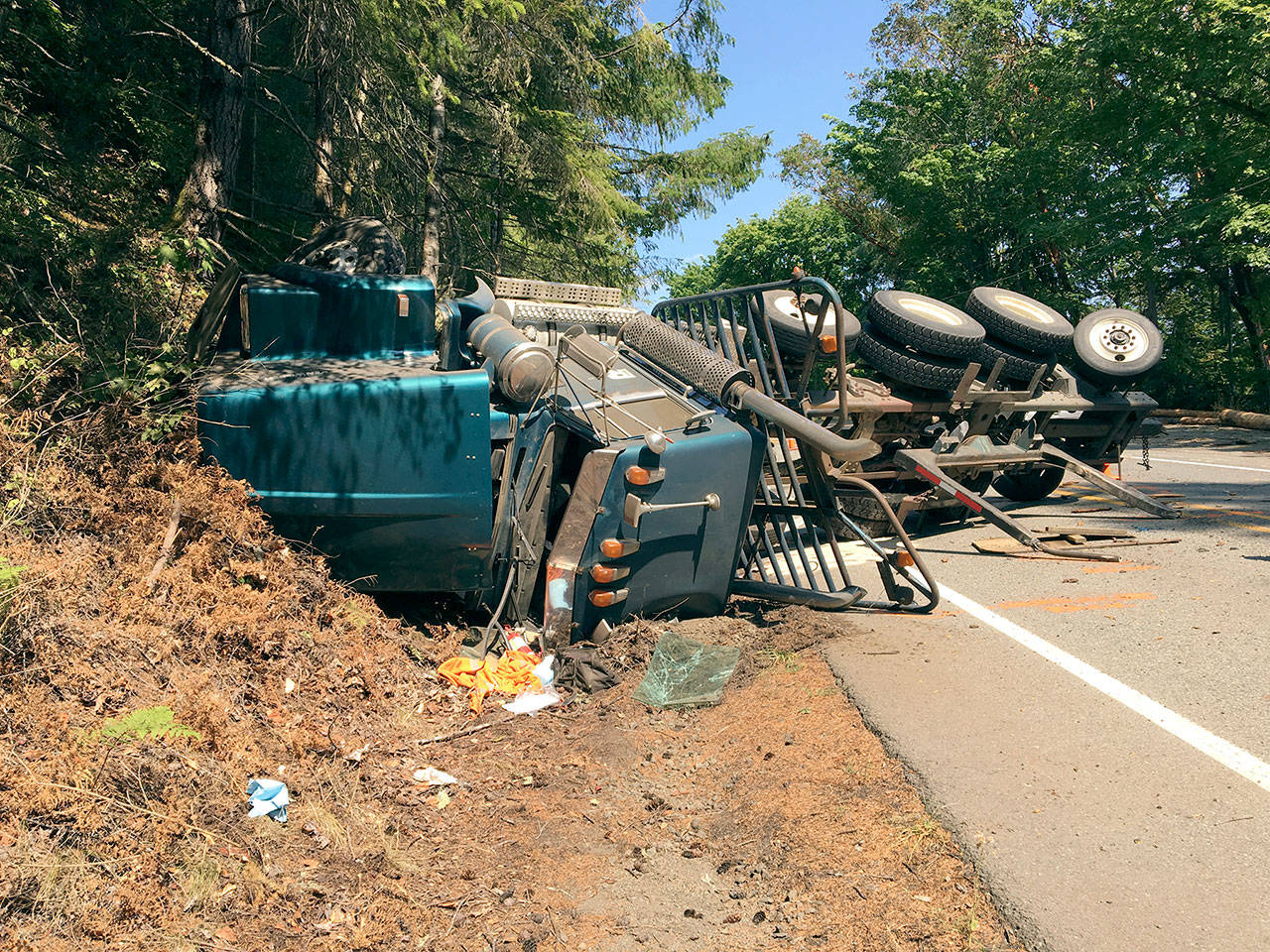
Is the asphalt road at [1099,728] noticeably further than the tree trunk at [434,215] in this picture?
No

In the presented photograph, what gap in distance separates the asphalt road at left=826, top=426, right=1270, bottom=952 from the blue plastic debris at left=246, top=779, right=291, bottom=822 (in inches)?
96.0

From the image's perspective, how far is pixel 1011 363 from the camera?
29.9 ft

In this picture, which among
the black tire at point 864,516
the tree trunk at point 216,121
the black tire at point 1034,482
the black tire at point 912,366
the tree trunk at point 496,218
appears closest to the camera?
the black tire at point 864,516

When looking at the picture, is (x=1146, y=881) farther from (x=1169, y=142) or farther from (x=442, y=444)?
(x=1169, y=142)

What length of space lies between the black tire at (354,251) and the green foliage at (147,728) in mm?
3251

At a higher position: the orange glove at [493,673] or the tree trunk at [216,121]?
the tree trunk at [216,121]

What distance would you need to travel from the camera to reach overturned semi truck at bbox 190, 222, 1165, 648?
16.6 feet

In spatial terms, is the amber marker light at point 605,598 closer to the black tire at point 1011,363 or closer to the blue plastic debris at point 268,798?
the blue plastic debris at point 268,798

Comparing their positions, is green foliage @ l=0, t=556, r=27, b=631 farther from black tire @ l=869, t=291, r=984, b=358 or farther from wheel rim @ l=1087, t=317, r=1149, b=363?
wheel rim @ l=1087, t=317, r=1149, b=363

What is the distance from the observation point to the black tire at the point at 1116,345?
31.8 feet

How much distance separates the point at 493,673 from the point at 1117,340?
786 cm

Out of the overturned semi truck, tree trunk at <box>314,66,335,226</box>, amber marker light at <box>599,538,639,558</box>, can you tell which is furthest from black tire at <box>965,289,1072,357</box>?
tree trunk at <box>314,66,335,226</box>

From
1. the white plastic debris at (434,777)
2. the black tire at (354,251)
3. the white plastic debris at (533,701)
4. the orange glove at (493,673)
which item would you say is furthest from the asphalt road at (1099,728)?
the black tire at (354,251)

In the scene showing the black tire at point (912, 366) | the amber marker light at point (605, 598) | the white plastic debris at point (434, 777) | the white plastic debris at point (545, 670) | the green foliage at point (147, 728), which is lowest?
the white plastic debris at point (434, 777)
